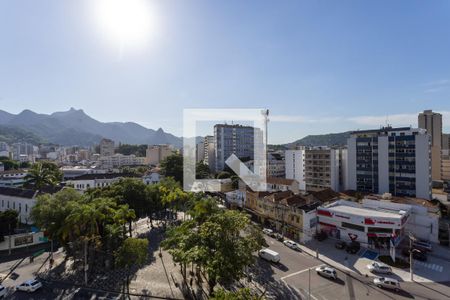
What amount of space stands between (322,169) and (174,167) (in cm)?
3119

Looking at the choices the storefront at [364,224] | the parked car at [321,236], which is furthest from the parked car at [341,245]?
the parked car at [321,236]

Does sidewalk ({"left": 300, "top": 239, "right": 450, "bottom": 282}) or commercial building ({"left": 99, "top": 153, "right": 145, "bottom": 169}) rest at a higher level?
commercial building ({"left": 99, "top": 153, "right": 145, "bottom": 169})

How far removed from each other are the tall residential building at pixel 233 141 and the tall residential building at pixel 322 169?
23.7m

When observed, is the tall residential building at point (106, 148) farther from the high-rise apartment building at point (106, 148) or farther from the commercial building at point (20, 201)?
the commercial building at point (20, 201)

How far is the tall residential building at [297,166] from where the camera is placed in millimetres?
58438

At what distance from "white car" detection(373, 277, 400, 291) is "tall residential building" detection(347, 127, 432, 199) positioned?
1099 inches

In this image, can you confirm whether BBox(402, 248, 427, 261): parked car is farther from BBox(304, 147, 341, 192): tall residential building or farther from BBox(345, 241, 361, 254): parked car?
BBox(304, 147, 341, 192): tall residential building

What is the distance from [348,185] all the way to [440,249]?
2247 centimetres

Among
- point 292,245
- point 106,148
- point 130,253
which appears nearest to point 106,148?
point 106,148

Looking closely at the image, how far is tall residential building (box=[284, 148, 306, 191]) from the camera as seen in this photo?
58438 mm

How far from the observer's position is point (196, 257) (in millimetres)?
15289

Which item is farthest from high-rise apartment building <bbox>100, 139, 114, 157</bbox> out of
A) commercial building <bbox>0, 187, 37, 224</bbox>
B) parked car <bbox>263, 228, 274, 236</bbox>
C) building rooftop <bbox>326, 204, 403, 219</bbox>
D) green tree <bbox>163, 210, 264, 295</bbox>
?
green tree <bbox>163, 210, 264, 295</bbox>

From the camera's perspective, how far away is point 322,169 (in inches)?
2124

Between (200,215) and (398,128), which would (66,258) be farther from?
(398,128)
